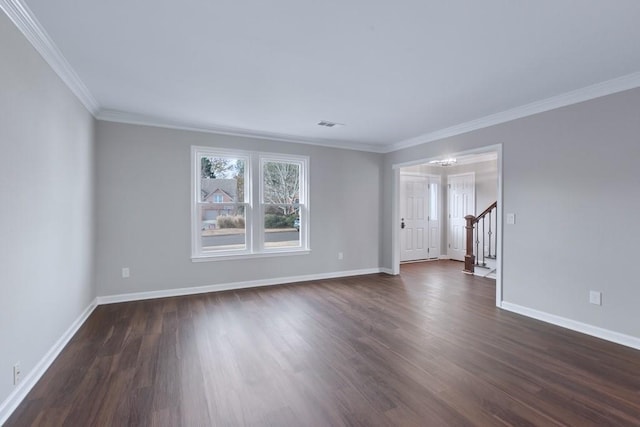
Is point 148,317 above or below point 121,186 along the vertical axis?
below

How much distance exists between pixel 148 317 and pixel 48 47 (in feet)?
9.23

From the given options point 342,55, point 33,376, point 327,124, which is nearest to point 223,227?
point 327,124

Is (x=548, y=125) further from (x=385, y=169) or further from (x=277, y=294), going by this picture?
(x=277, y=294)

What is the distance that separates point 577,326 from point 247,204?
455 centimetres

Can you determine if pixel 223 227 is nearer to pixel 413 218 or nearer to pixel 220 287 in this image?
pixel 220 287

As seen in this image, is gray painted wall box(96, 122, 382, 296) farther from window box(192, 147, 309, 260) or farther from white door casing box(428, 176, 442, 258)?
white door casing box(428, 176, 442, 258)

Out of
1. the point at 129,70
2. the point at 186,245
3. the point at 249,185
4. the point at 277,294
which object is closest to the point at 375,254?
the point at 277,294

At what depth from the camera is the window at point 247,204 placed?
15.3ft

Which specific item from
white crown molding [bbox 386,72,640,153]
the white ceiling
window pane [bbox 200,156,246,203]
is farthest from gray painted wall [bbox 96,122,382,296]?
white crown molding [bbox 386,72,640,153]

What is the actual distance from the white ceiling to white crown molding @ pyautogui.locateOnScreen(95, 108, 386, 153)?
3.3 inches

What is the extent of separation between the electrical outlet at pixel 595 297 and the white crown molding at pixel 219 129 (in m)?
3.94

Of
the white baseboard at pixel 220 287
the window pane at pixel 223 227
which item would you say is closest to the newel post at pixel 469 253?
the white baseboard at pixel 220 287

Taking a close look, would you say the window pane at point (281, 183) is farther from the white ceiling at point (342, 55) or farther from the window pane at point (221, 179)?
the white ceiling at point (342, 55)

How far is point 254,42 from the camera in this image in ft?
7.43
